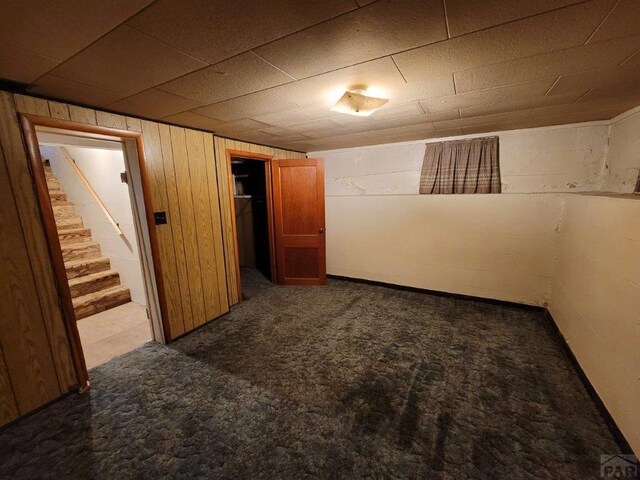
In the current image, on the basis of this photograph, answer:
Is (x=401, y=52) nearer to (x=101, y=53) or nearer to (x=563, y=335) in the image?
(x=101, y=53)

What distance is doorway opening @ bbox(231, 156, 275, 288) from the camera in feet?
16.9

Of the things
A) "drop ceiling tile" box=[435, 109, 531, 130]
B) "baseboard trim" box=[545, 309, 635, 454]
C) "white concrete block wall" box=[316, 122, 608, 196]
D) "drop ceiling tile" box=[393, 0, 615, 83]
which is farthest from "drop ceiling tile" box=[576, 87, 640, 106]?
"baseboard trim" box=[545, 309, 635, 454]

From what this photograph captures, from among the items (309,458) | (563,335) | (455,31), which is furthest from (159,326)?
(563,335)

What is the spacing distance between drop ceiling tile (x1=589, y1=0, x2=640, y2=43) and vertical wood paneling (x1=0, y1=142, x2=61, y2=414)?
3269 mm

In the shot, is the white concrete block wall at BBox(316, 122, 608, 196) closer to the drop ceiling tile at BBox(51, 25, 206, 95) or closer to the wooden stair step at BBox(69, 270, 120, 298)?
the drop ceiling tile at BBox(51, 25, 206, 95)

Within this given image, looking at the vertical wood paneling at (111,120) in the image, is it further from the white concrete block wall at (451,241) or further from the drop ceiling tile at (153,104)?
the white concrete block wall at (451,241)

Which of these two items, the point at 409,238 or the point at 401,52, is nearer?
the point at 401,52

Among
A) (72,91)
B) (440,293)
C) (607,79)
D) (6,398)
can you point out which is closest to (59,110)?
(72,91)

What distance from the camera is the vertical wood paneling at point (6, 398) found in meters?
1.71

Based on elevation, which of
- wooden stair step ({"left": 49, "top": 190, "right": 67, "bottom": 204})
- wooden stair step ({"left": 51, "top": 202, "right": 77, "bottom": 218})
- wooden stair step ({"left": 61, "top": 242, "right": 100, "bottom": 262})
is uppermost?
wooden stair step ({"left": 49, "top": 190, "right": 67, "bottom": 204})

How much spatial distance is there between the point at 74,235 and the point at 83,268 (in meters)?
0.65

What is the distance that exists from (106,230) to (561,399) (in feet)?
17.2

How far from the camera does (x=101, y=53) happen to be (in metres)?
1.28

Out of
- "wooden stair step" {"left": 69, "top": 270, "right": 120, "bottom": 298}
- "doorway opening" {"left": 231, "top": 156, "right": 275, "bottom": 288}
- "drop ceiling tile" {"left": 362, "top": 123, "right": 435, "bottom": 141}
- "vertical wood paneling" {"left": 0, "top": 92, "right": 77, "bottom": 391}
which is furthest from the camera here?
"doorway opening" {"left": 231, "top": 156, "right": 275, "bottom": 288}
